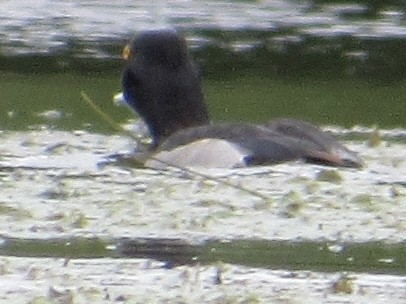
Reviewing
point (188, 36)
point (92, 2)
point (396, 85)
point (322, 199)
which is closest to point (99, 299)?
point (322, 199)

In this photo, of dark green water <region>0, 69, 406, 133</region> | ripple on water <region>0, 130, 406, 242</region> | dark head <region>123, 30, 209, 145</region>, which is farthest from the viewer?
dark green water <region>0, 69, 406, 133</region>

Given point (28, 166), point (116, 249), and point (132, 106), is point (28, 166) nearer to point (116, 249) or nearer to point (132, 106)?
point (132, 106)

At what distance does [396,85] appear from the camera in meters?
15.2

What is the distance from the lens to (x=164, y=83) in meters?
11.5

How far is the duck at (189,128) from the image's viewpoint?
34.0 feet

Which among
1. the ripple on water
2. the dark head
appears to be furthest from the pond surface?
the dark head

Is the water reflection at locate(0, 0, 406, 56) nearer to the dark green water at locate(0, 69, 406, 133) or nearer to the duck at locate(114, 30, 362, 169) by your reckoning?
the dark green water at locate(0, 69, 406, 133)

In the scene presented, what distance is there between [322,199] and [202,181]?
84 cm

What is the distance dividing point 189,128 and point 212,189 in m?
1.75

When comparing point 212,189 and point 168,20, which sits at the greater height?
point 212,189

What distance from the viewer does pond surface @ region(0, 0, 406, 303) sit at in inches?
281

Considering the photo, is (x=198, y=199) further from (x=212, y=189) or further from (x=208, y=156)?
(x=208, y=156)

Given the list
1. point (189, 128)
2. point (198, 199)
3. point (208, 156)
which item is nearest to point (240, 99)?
point (189, 128)

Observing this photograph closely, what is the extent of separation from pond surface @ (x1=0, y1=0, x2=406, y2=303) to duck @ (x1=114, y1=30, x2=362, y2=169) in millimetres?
161
